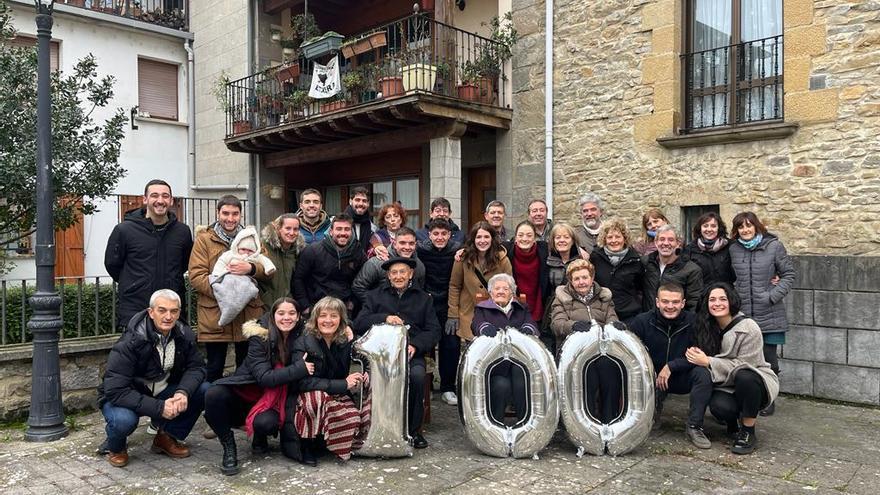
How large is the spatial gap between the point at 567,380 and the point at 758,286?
2234 millimetres

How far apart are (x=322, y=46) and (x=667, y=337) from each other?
746 cm

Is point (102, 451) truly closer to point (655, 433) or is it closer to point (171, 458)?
point (171, 458)

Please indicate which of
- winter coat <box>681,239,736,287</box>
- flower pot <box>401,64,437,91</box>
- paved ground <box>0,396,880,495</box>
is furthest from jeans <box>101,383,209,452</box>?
flower pot <box>401,64,437,91</box>

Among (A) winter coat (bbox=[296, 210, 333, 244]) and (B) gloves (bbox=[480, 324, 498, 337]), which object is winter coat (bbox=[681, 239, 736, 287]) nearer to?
(B) gloves (bbox=[480, 324, 498, 337])

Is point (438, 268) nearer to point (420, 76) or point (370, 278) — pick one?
point (370, 278)

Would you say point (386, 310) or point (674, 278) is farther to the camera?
point (674, 278)

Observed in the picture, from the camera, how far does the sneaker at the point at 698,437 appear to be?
15.2 feet

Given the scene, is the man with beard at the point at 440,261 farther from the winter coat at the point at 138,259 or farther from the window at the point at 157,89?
the window at the point at 157,89

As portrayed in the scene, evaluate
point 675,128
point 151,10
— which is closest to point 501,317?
point 675,128

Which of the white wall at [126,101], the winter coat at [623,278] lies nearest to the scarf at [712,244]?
the winter coat at [623,278]

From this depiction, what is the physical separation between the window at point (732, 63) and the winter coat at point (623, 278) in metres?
2.65

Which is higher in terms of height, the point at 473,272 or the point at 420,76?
the point at 420,76

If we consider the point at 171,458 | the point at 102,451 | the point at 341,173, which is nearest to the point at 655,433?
the point at 171,458

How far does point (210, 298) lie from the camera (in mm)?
4902
